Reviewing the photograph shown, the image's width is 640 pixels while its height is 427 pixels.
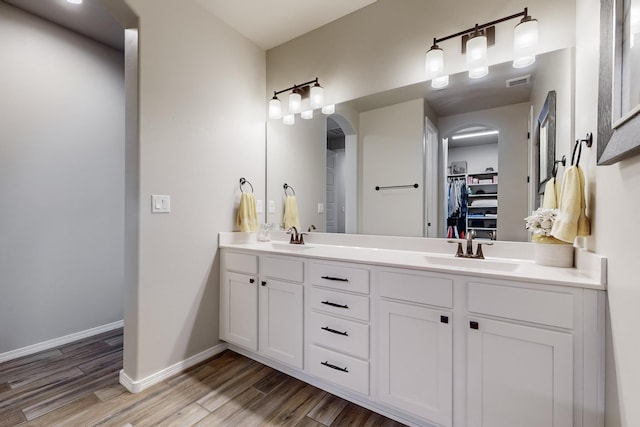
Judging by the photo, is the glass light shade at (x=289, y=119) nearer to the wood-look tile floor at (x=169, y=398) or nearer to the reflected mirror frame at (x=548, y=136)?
the reflected mirror frame at (x=548, y=136)

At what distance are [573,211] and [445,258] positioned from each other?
0.63m

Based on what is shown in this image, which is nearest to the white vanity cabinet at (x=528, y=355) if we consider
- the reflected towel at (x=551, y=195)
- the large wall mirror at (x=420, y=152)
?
the reflected towel at (x=551, y=195)

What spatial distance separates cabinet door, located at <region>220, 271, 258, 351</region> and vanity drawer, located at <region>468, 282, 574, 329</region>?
4.62 feet

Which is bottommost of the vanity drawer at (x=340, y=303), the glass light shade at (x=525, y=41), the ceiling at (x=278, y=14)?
the vanity drawer at (x=340, y=303)

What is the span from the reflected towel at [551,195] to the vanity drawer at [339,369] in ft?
3.95

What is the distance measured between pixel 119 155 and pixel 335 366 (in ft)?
8.67

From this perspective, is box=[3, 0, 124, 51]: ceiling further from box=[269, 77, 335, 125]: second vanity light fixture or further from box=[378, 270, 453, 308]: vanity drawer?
box=[378, 270, 453, 308]: vanity drawer

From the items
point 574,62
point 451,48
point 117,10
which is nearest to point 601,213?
point 574,62

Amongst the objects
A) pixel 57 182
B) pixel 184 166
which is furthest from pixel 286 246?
pixel 57 182

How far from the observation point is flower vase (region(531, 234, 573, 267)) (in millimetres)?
1375

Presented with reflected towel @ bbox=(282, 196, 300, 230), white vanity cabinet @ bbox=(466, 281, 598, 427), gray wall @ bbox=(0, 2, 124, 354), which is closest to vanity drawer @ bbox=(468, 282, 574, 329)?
white vanity cabinet @ bbox=(466, 281, 598, 427)

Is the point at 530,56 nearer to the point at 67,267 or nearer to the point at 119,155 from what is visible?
the point at 119,155

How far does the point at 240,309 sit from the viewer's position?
2.20 meters

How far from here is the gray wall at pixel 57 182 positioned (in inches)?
85.9
